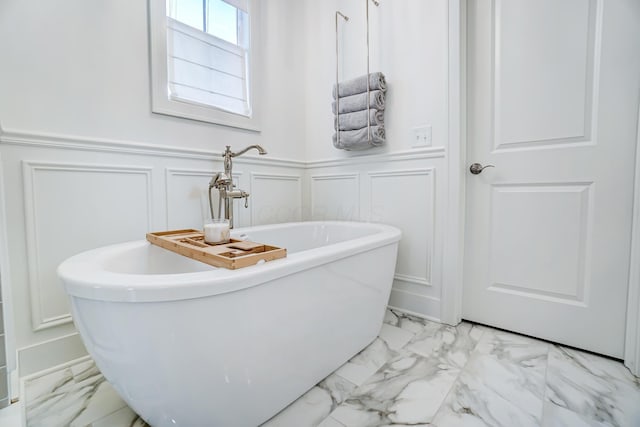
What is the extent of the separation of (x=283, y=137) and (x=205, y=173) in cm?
70

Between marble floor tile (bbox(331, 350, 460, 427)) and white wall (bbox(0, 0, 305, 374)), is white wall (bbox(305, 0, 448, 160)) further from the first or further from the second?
marble floor tile (bbox(331, 350, 460, 427))

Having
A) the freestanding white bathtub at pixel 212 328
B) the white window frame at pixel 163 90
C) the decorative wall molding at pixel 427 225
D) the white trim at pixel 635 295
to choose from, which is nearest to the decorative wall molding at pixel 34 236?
the freestanding white bathtub at pixel 212 328

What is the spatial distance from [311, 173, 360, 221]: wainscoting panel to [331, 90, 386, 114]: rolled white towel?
44cm

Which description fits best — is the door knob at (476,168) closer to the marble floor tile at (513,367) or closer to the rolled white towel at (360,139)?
the rolled white towel at (360,139)

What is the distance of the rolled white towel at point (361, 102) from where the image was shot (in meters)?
1.81

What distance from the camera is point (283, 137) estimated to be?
87.7 inches

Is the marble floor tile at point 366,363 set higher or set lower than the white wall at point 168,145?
lower

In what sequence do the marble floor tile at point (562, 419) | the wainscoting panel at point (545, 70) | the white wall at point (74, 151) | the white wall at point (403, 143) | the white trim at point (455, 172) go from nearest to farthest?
the marble floor tile at point (562, 419)
the white wall at point (74, 151)
the wainscoting panel at point (545, 70)
the white trim at point (455, 172)
the white wall at point (403, 143)

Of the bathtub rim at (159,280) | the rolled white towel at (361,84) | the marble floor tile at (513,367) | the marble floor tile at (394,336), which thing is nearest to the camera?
the bathtub rim at (159,280)

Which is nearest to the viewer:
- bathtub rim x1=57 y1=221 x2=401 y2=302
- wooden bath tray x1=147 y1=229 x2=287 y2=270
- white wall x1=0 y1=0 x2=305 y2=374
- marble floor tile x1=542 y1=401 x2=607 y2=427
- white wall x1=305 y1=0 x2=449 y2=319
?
bathtub rim x1=57 y1=221 x2=401 y2=302

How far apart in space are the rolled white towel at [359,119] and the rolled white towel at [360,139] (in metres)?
0.03

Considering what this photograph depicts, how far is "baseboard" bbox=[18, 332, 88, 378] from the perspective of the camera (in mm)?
1196

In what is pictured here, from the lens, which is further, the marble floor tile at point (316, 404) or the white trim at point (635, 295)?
the white trim at point (635, 295)

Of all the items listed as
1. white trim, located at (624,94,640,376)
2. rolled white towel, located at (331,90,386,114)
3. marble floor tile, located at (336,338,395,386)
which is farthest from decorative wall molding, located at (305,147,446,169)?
marble floor tile, located at (336,338,395,386)
